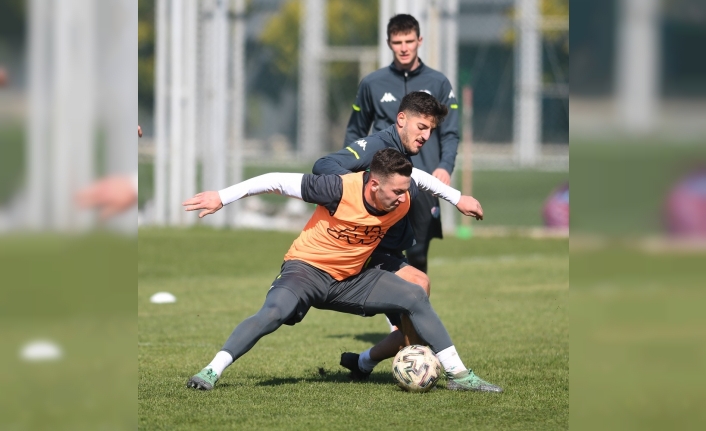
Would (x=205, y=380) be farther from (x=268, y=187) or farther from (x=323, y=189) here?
(x=323, y=189)

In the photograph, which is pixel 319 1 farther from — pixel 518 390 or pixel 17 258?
pixel 17 258

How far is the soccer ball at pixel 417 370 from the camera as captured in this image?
21.1 feet

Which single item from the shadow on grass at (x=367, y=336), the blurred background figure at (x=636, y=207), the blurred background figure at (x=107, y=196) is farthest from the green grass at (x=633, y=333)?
the shadow on grass at (x=367, y=336)

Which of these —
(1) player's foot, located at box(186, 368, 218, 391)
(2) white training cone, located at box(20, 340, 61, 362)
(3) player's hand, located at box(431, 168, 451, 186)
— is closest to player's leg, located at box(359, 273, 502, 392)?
(1) player's foot, located at box(186, 368, 218, 391)

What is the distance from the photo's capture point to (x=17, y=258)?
7.55 feet

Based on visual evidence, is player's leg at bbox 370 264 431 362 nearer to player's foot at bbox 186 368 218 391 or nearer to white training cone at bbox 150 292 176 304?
player's foot at bbox 186 368 218 391

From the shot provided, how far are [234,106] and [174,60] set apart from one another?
1.41 m

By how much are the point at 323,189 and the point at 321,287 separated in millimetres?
609

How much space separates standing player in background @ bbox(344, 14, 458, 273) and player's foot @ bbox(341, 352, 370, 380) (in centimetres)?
166

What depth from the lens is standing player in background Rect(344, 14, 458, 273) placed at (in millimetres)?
8256

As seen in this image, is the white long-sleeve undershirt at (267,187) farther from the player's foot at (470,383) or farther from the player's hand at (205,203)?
the player's foot at (470,383)

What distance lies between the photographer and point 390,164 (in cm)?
610

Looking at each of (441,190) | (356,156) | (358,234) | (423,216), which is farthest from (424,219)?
(358,234)

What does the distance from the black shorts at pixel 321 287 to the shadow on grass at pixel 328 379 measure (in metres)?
0.53
